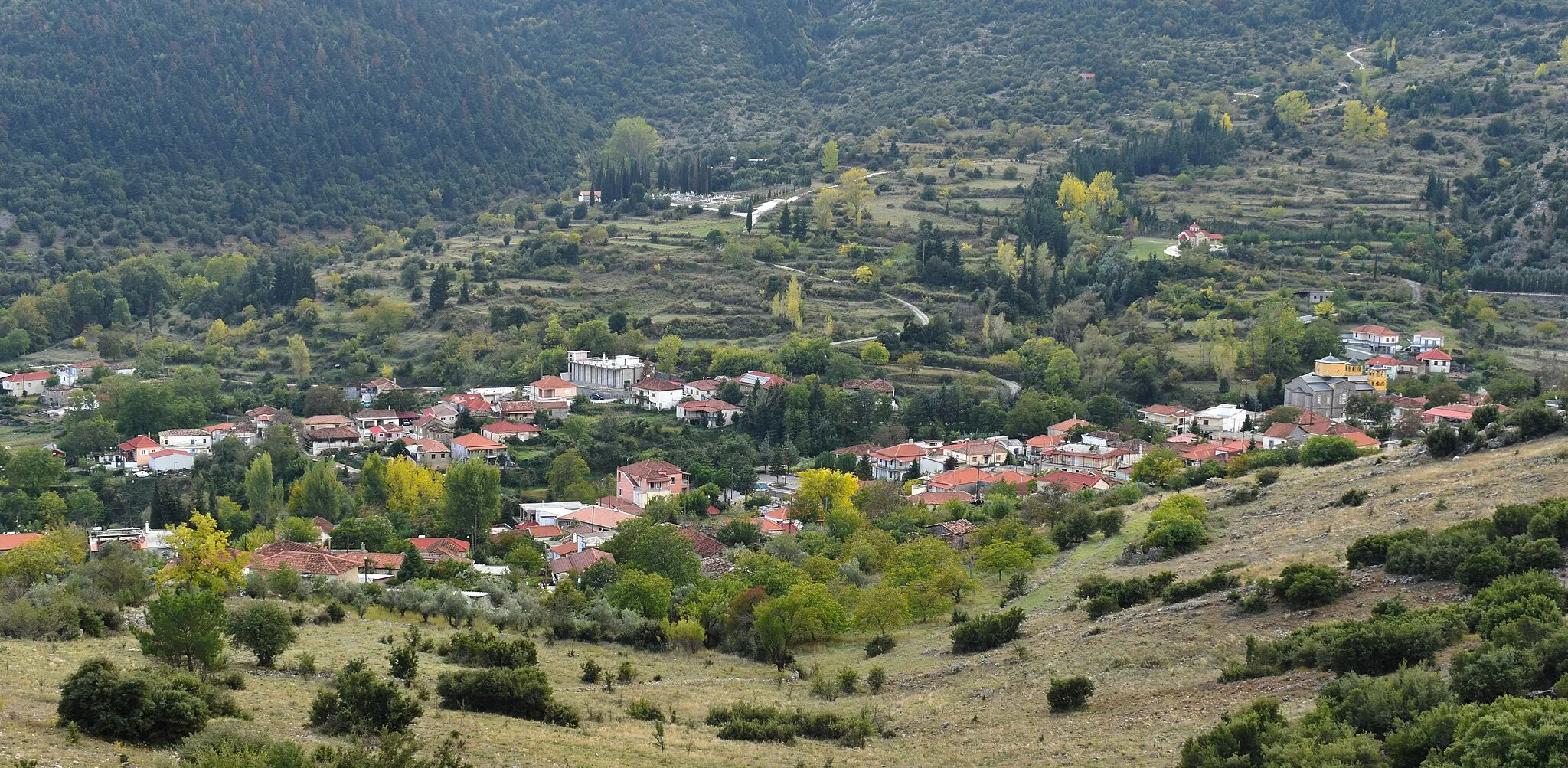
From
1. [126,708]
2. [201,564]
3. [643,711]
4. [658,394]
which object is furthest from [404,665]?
[658,394]

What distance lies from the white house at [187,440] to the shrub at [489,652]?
38.0 m

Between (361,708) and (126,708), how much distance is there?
264 centimetres

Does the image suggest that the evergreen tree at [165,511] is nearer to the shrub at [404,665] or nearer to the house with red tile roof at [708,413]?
the house with red tile roof at [708,413]

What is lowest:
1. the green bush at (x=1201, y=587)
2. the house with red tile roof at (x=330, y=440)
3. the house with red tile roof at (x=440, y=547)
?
the house with red tile roof at (x=330, y=440)

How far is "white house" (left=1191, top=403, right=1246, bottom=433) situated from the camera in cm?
5572

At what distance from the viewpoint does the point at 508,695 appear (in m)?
19.2

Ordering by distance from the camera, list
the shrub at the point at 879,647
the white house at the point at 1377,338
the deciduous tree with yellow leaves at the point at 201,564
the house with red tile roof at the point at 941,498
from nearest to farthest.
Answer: the deciduous tree with yellow leaves at the point at 201,564
the shrub at the point at 879,647
the house with red tile roof at the point at 941,498
the white house at the point at 1377,338

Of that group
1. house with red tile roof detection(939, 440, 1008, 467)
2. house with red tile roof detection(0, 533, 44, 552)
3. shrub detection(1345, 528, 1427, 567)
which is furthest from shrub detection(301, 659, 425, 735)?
house with red tile roof detection(939, 440, 1008, 467)

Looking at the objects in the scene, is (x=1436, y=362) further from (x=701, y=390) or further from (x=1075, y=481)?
(x=701, y=390)

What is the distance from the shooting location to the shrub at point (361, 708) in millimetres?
17156

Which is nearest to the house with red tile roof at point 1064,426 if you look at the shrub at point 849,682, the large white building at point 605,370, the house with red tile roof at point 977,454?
the house with red tile roof at point 977,454

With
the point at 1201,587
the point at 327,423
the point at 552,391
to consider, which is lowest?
the point at 327,423

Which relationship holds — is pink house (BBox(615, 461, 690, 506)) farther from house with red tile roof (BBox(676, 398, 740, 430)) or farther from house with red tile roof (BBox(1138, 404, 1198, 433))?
house with red tile roof (BBox(1138, 404, 1198, 433))

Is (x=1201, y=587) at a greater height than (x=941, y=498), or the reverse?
(x=1201, y=587)
